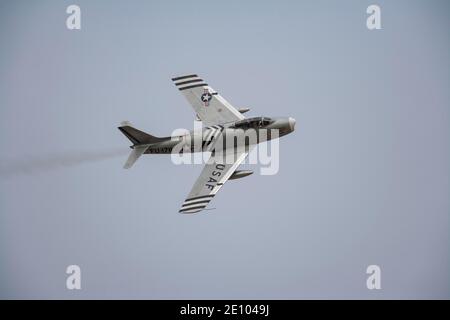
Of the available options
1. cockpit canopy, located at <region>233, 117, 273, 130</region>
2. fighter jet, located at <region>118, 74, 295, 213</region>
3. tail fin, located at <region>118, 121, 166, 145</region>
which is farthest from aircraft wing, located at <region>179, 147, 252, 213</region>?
tail fin, located at <region>118, 121, 166, 145</region>

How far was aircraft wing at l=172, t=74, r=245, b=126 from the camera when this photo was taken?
6481 cm

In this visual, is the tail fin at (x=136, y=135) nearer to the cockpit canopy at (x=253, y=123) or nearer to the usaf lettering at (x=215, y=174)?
the usaf lettering at (x=215, y=174)

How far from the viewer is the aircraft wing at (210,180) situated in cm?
5766

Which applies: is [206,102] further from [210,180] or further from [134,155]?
[210,180]

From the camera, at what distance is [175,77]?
221 ft

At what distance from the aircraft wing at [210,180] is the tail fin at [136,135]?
4.61m

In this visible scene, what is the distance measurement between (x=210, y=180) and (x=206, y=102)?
8.63 meters

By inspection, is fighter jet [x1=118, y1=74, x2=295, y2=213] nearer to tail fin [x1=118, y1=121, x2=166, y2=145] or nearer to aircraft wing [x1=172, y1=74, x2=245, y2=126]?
tail fin [x1=118, y1=121, x2=166, y2=145]

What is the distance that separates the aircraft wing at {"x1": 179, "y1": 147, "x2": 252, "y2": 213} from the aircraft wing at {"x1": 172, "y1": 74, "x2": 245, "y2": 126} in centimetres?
371

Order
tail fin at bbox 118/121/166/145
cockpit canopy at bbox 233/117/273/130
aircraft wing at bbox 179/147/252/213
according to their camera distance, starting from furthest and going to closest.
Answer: cockpit canopy at bbox 233/117/273/130 < tail fin at bbox 118/121/166/145 < aircraft wing at bbox 179/147/252/213

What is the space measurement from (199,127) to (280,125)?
19.9 ft
